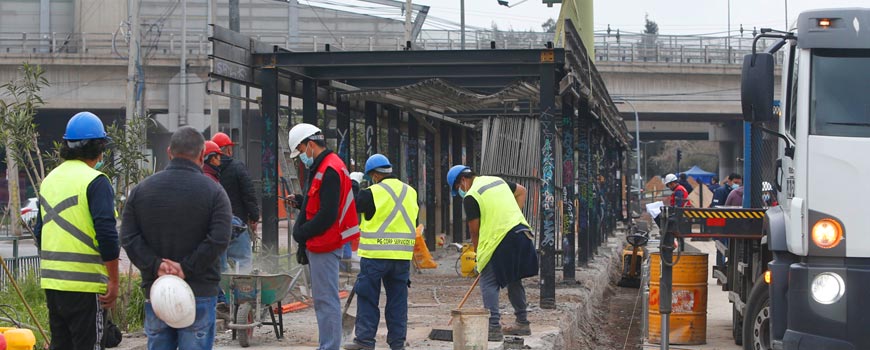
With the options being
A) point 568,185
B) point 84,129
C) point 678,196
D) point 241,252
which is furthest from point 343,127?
point 84,129

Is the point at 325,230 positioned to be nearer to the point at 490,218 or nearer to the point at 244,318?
the point at 244,318

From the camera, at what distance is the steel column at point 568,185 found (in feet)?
57.8

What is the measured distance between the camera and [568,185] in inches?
722

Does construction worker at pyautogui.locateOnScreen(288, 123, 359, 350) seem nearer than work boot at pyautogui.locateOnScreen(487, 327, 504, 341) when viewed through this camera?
Yes

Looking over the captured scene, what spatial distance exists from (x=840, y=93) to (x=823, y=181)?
0.69m

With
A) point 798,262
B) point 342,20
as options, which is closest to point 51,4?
point 342,20

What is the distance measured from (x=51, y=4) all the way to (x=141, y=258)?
40.2 m

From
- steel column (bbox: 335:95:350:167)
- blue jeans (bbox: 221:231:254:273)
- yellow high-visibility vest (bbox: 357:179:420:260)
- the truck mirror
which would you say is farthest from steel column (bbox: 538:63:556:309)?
the truck mirror

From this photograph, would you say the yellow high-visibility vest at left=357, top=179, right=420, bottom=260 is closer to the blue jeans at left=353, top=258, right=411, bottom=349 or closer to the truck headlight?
the blue jeans at left=353, top=258, right=411, bottom=349

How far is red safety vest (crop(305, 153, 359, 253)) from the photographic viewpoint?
937cm

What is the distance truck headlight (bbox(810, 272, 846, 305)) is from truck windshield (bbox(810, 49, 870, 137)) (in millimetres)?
1009

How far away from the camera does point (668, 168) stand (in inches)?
4843

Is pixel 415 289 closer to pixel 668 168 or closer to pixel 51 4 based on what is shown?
pixel 51 4

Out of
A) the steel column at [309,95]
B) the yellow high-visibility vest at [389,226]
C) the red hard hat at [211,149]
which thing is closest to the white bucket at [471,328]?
the yellow high-visibility vest at [389,226]
